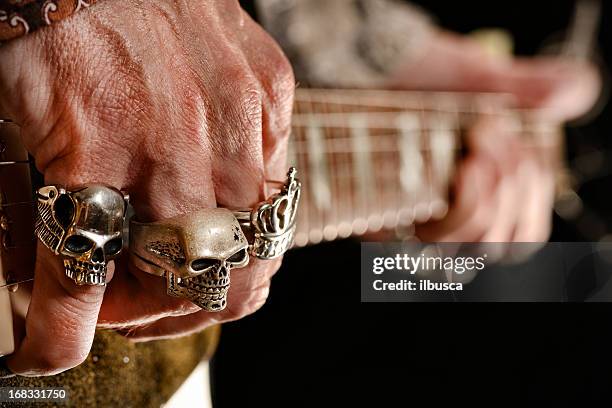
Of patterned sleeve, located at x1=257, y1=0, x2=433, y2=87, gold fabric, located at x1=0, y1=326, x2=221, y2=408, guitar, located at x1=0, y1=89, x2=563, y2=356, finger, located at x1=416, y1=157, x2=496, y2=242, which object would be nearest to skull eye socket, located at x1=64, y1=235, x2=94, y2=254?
gold fabric, located at x1=0, y1=326, x2=221, y2=408

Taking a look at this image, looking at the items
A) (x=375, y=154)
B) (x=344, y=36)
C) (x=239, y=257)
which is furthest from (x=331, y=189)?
(x=239, y=257)

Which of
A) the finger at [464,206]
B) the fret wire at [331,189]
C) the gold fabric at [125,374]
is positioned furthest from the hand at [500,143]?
the gold fabric at [125,374]

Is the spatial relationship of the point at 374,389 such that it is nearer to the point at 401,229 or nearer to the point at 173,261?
the point at 401,229

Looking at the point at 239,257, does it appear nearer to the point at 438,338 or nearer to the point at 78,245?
the point at 78,245

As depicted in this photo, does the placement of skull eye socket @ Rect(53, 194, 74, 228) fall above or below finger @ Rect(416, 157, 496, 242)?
below

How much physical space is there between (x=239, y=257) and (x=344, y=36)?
73 cm

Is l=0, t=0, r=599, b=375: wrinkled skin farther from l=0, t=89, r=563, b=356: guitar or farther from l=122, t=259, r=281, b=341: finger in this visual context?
l=0, t=89, r=563, b=356: guitar

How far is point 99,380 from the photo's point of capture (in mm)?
395

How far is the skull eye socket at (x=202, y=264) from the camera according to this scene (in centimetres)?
29

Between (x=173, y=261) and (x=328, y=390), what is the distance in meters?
0.74

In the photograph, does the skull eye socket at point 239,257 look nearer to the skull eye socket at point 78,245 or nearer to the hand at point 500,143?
the skull eye socket at point 78,245

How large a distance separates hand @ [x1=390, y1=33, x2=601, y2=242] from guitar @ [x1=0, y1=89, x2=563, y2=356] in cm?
3

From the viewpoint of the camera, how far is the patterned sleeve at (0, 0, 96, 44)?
0.27 metres

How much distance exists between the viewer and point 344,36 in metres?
0.99
